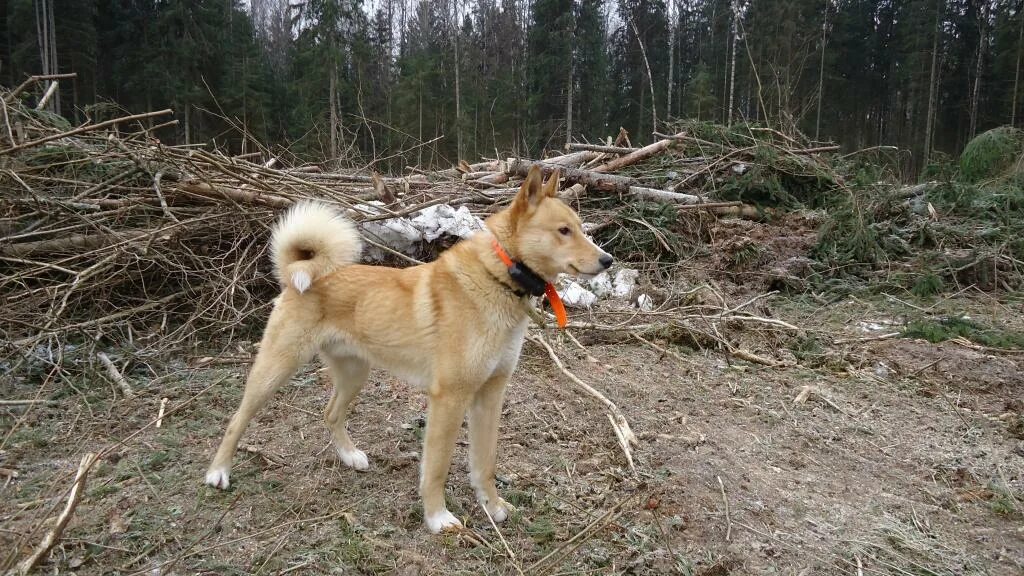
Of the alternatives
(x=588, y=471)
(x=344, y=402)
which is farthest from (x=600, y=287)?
(x=344, y=402)

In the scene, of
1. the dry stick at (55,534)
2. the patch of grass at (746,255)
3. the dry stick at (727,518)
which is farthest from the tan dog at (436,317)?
the patch of grass at (746,255)

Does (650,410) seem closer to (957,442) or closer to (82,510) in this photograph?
(957,442)

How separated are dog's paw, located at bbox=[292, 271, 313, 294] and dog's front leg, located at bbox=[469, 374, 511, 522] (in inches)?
42.4

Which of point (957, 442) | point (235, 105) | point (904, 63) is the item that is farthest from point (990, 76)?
point (235, 105)

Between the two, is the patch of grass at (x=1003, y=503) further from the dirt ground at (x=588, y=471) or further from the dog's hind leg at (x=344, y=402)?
the dog's hind leg at (x=344, y=402)

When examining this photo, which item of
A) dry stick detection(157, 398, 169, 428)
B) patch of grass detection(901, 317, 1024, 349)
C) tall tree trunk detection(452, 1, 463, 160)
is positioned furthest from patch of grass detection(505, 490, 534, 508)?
tall tree trunk detection(452, 1, 463, 160)

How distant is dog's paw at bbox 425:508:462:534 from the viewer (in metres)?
2.78

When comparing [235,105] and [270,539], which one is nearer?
[270,539]

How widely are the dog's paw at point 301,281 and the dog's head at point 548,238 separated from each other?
1.12m

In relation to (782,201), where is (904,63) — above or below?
above

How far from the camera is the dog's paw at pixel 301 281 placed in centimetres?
296

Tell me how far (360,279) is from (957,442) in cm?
415

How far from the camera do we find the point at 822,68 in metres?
33.0

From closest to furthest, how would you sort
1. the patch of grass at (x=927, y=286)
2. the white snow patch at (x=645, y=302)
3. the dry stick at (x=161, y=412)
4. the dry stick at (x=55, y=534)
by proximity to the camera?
the dry stick at (x=55, y=534) < the dry stick at (x=161, y=412) < the white snow patch at (x=645, y=302) < the patch of grass at (x=927, y=286)
